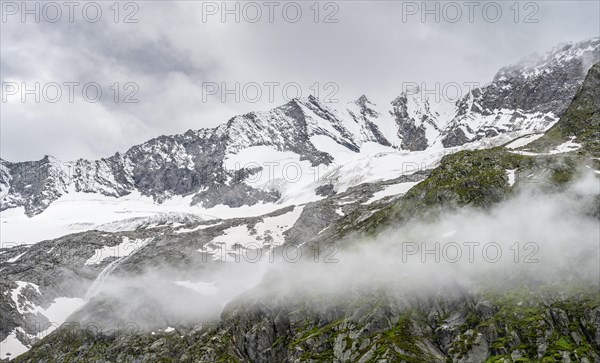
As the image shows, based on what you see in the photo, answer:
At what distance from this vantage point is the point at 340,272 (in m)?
154

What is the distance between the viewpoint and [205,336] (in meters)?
160

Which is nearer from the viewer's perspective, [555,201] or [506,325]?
[506,325]

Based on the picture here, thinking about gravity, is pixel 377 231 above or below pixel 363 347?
above

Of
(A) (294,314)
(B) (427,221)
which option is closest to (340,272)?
(A) (294,314)

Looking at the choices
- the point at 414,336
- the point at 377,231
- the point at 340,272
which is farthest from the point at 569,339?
the point at 377,231

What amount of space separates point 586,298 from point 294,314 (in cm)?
6894

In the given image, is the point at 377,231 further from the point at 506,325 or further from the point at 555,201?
the point at 506,325

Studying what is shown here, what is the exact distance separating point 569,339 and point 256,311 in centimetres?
7874

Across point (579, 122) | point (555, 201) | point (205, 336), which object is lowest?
point (205, 336)

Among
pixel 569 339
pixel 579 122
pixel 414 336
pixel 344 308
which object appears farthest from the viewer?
pixel 579 122

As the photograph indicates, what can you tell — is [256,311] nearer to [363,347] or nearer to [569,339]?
[363,347]

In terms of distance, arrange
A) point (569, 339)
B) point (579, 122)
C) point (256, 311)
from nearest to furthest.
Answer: point (569, 339) < point (256, 311) < point (579, 122)

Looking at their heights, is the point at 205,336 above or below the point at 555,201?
below

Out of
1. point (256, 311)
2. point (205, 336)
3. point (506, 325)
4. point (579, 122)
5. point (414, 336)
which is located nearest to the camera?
point (506, 325)
